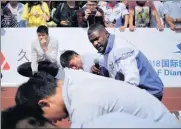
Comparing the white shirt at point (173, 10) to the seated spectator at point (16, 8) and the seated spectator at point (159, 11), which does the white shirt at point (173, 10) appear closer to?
the seated spectator at point (159, 11)

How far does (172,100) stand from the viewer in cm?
607

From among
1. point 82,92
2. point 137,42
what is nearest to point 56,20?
point 137,42

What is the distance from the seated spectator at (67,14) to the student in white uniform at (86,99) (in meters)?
3.87

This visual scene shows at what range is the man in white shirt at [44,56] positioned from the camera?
Answer: 6.17 metres

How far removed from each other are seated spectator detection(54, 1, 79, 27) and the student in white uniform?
3.87m

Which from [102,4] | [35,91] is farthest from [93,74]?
[102,4]

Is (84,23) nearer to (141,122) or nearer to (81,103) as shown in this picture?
(81,103)

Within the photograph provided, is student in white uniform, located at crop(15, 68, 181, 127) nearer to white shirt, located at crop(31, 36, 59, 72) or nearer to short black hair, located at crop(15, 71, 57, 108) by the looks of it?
short black hair, located at crop(15, 71, 57, 108)

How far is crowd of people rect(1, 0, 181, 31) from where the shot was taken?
20.1 ft

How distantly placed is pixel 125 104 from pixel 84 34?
13.9 feet

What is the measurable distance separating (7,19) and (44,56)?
Answer: 0.81 m

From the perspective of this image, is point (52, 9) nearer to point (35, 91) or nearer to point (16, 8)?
point (16, 8)

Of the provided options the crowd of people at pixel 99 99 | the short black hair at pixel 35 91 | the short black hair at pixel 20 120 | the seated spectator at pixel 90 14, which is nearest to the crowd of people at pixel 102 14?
the seated spectator at pixel 90 14

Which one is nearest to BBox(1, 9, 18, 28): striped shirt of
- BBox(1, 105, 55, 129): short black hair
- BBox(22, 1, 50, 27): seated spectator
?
BBox(22, 1, 50, 27): seated spectator
